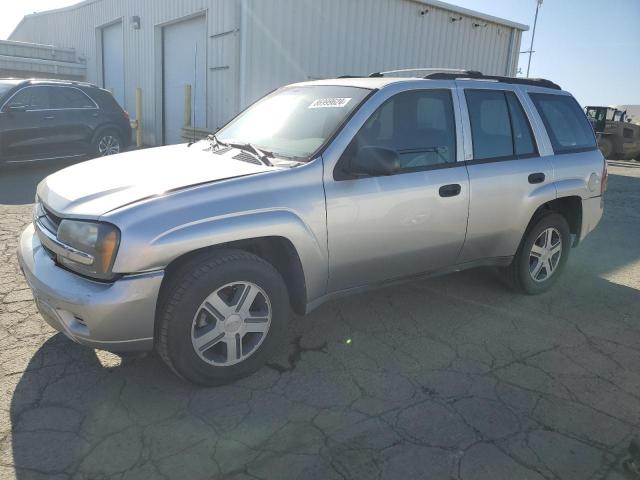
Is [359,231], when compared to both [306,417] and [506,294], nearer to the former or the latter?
[306,417]

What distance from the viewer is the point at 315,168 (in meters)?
3.06

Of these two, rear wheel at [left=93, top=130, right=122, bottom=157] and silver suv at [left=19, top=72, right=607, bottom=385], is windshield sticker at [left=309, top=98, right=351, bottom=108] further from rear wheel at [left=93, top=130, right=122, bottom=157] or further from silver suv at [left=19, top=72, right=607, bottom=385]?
rear wheel at [left=93, top=130, right=122, bottom=157]

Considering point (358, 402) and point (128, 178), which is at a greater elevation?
point (128, 178)

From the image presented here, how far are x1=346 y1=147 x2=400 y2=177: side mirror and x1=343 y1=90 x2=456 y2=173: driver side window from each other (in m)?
0.20

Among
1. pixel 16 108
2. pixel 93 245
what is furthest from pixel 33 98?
pixel 93 245

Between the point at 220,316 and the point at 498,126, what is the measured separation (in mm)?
2587

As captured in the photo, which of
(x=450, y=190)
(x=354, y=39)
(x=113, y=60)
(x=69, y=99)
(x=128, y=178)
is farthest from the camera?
(x=113, y=60)

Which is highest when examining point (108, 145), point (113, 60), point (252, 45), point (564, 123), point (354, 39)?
point (354, 39)

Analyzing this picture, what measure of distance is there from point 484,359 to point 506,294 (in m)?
1.34

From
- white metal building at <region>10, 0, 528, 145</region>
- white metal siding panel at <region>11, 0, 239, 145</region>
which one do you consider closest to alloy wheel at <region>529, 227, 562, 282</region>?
white metal building at <region>10, 0, 528, 145</region>

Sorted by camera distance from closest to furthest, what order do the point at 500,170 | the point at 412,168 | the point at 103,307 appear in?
the point at 103,307, the point at 412,168, the point at 500,170

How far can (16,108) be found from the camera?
882cm

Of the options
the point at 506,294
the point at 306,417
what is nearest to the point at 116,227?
the point at 306,417

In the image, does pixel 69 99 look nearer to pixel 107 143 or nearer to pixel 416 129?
pixel 107 143
